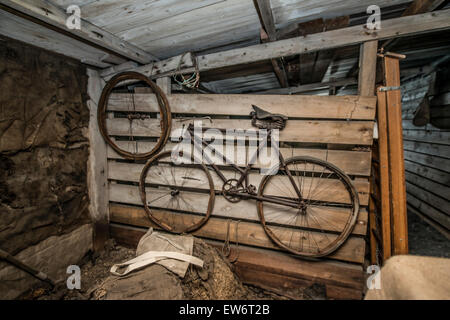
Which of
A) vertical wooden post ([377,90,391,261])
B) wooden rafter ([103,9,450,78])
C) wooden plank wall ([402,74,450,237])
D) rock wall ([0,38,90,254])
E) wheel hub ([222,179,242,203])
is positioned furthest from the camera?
wooden plank wall ([402,74,450,237])

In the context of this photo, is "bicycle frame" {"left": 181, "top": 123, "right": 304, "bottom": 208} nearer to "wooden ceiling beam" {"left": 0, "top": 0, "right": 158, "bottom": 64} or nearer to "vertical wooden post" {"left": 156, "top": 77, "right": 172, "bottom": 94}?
"vertical wooden post" {"left": 156, "top": 77, "right": 172, "bottom": 94}

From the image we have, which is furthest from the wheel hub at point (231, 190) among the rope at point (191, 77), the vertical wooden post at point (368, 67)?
the vertical wooden post at point (368, 67)

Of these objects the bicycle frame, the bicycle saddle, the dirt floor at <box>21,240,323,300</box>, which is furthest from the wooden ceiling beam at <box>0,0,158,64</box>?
the dirt floor at <box>21,240,323,300</box>

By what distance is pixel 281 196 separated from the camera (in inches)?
104

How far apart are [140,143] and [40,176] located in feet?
4.46

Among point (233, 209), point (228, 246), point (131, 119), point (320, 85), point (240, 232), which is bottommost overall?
point (228, 246)

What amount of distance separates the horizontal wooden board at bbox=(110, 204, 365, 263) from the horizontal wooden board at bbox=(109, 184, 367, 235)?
11 centimetres

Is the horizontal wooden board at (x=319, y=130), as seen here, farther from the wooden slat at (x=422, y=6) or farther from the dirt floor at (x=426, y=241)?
the dirt floor at (x=426, y=241)

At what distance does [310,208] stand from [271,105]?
4.73 feet

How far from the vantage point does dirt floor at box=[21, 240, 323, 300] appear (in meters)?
2.11

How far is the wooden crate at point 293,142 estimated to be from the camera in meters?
2.34

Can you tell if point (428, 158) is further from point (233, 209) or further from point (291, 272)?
point (233, 209)

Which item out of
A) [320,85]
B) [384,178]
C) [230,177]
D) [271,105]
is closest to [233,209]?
[230,177]

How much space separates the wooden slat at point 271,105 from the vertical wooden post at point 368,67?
4.4 inches
